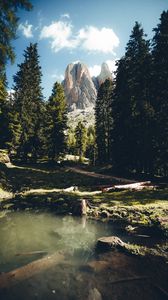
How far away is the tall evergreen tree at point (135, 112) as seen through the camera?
95.4ft

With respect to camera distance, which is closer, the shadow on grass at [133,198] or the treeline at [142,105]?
the shadow on grass at [133,198]

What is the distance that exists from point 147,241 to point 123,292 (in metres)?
4.52

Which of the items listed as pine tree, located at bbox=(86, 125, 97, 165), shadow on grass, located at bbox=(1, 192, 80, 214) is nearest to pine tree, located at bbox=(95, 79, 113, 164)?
pine tree, located at bbox=(86, 125, 97, 165)

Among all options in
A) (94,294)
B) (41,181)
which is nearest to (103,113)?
(41,181)

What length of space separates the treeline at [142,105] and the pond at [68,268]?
1682 cm

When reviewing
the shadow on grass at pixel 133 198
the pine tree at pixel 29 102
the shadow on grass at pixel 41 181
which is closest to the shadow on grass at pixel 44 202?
the shadow on grass at pixel 133 198

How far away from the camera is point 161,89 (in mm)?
26641

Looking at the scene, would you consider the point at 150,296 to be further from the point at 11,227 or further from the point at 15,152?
the point at 15,152

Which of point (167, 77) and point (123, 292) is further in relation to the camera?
point (167, 77)

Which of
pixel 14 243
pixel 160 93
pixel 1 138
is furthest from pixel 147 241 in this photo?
A: pixel 1 138

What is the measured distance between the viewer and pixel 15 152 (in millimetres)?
50469

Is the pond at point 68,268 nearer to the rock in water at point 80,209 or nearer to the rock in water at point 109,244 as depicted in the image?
Result: the rock in water at point 109,244

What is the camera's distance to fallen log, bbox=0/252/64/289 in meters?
7.19

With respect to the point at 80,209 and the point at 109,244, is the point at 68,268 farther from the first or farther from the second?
the point at 80,209
